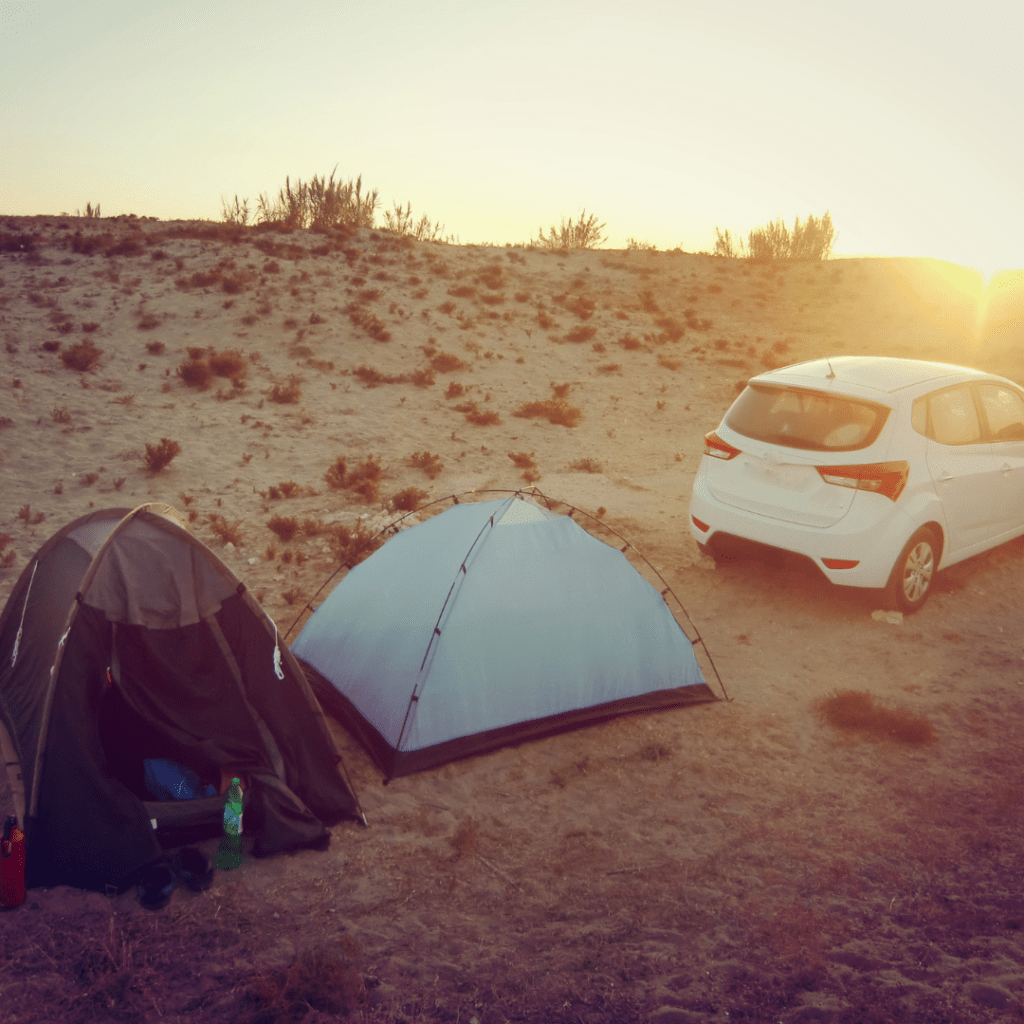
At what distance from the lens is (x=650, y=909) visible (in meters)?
4.01

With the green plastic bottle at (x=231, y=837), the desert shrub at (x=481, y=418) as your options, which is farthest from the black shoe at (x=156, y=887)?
the desert shrub at (x=481, y=418)

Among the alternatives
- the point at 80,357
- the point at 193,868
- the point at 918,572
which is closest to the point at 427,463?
the point at 918,572

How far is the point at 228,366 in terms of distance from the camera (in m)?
15.9

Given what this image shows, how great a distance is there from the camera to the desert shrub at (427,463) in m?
12.0

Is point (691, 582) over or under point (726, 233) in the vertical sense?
under

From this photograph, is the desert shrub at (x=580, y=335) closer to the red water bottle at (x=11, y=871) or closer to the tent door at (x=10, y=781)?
the tent door at (x=10, y=781)

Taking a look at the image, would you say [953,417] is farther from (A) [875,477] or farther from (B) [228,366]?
(B) [228,366]

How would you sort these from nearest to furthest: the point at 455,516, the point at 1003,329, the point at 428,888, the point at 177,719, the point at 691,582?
the point at 428,888 → the point at 177,719 → the point at 455,516 → the point at 691,582 → the point at 1003,329

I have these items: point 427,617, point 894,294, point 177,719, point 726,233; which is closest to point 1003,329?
point 894,294

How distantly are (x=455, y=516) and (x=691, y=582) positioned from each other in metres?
3.25

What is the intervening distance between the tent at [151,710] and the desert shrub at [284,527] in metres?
4.31

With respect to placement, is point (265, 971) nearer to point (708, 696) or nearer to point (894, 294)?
point (708, 696)

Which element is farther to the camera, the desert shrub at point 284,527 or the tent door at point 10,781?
the desert shrub at point 284,527

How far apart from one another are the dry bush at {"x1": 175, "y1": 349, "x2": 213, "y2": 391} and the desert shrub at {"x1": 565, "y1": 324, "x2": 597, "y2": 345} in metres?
9.19
